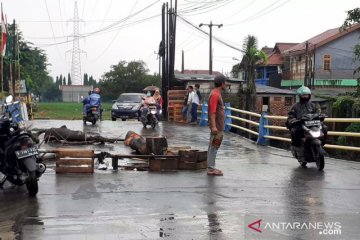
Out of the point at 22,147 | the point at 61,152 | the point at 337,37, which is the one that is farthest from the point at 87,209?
the point at 337,37

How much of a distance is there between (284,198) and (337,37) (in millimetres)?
42381

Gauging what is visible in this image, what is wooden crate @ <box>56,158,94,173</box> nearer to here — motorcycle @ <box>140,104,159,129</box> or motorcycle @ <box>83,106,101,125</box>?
motorcycle @ <box>140,104,159,129</box>

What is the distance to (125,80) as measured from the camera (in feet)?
263

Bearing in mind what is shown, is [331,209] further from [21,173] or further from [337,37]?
[337,37]

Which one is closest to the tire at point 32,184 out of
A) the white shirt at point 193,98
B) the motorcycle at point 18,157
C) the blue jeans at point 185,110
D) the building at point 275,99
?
the motorcycle at point 18,157

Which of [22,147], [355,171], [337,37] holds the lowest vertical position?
[355,171]

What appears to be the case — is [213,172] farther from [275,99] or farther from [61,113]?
[61,113]

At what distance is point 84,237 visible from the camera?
5047mm

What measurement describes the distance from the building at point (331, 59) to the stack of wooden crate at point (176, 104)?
23.1 metres

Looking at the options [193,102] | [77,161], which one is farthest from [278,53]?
[77,161]

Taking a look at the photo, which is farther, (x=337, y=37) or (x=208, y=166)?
(x=337, y=37)

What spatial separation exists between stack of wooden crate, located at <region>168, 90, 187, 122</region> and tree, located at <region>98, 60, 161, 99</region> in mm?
54206

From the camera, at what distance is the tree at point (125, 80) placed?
79.6 m

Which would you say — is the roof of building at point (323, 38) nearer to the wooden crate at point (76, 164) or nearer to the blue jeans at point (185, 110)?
the blue jeans at point (185, 110)
